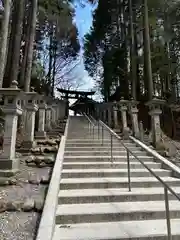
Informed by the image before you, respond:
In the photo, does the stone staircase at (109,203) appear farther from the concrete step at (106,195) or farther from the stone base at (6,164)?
the stone base at (6,164)

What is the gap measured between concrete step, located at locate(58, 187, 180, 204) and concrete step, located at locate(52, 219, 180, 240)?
667 mm

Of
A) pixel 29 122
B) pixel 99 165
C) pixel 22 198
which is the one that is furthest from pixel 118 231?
pixel 29 122

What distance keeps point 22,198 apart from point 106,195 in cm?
140

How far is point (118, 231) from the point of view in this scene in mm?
3404

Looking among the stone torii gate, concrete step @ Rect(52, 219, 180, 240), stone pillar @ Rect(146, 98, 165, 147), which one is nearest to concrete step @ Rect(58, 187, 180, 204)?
concrete step @ Rect(52, 219, 180, 240)

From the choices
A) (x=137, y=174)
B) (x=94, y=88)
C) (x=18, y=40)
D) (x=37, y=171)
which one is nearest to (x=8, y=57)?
(x=18, y=40)

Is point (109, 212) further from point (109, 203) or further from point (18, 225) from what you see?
point (18, 225)

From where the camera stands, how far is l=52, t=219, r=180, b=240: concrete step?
10.6 ft

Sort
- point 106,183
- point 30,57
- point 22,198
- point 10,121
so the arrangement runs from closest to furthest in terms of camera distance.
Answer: point 22,198
point 106,183
point 10,121
point 30,57

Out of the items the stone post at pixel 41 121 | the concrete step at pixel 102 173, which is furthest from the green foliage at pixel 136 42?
the concrete step at pixel 102 173

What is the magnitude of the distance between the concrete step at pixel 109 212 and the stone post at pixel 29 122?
329cm

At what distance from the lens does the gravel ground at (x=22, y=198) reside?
3250 mm

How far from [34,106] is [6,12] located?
2683 mm

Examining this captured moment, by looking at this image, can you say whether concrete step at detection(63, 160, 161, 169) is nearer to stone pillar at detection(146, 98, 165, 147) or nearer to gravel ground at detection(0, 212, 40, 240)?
stone pillar at detection(146, 98, 165, 147)
